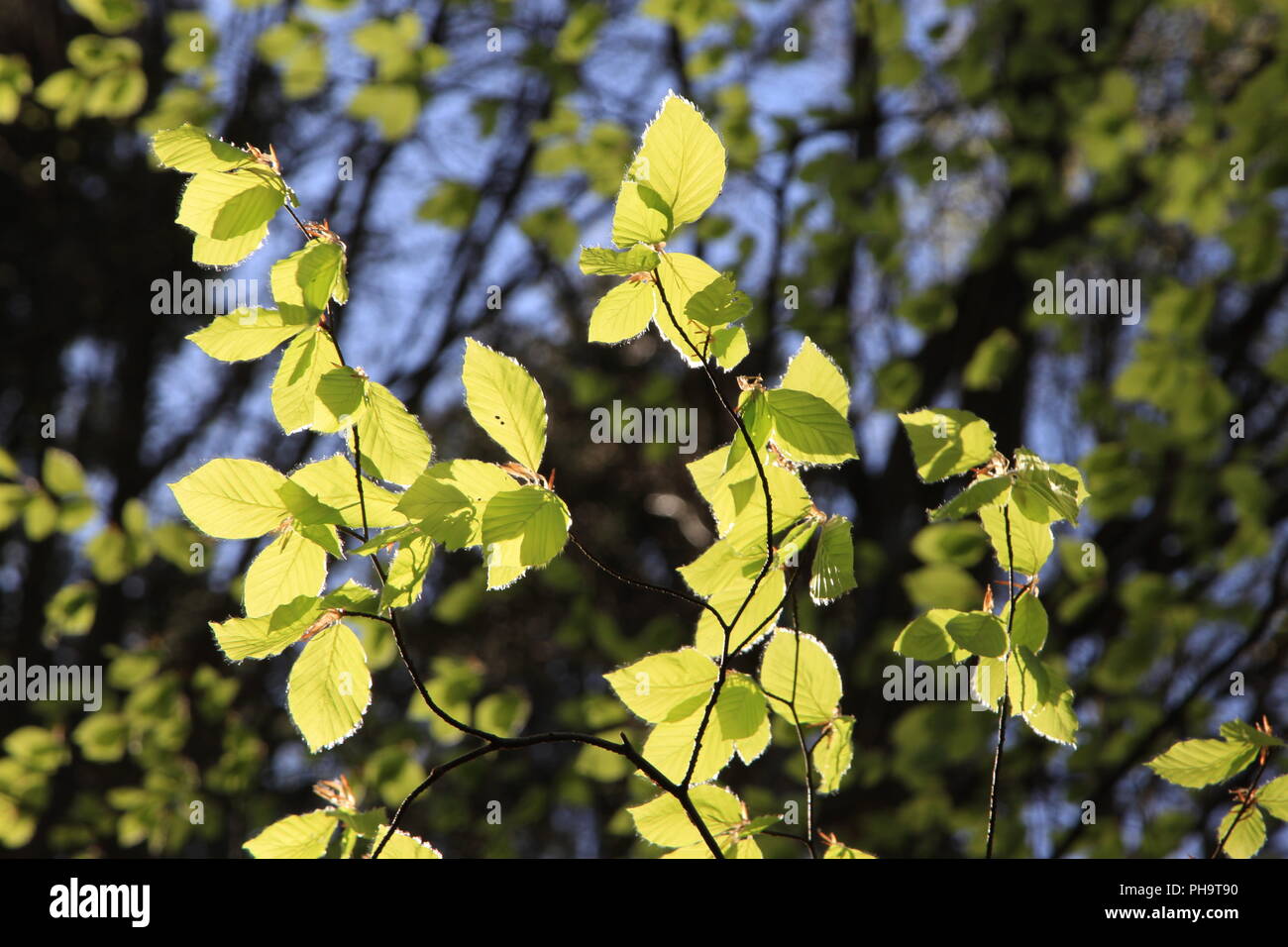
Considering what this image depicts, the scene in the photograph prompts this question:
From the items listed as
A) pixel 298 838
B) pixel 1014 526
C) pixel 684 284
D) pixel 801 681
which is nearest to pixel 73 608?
pixel 298 838

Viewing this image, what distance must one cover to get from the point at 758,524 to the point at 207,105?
370 centimetres

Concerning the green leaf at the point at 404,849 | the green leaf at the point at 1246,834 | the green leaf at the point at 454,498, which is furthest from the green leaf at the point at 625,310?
the green leaf at the point at 1246,834

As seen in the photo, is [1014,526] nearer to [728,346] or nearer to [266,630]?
[728,346]

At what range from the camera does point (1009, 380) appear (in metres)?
4.82

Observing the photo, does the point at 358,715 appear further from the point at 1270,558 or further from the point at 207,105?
the point at 1270,558

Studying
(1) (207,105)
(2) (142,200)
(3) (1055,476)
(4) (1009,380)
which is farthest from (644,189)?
(2) (142,200)

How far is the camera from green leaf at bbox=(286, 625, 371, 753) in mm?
876

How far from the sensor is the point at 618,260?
2.58 feet

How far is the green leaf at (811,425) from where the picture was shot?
85cm

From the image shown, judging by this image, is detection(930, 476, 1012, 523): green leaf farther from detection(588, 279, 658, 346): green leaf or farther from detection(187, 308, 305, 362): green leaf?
detection(187, 308, 305, 362): green leaf

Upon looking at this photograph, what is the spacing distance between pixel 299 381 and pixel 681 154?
0.37m

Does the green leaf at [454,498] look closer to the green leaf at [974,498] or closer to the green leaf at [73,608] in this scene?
the green leaf at [974,498]

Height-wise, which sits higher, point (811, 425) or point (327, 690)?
point (811, 425)

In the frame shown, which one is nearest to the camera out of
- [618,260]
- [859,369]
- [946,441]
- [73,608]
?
[618,260]
